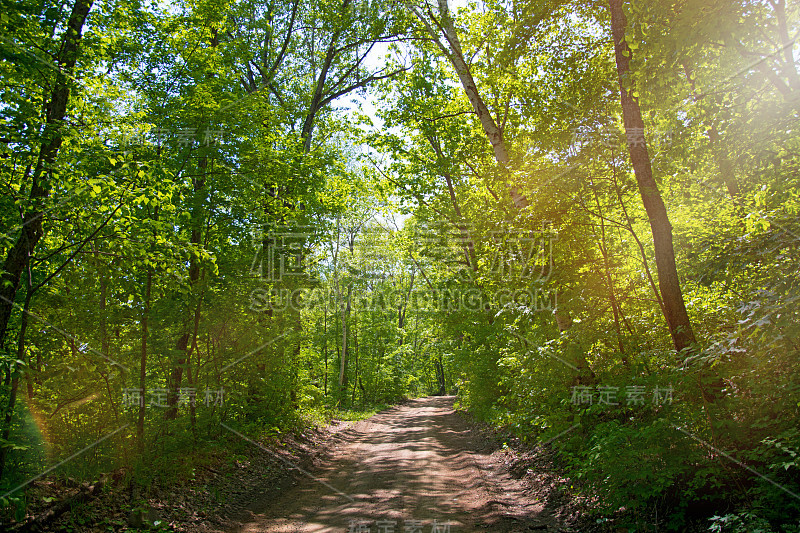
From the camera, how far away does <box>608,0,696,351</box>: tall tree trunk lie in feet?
18.9

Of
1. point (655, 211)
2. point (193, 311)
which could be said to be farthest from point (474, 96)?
point (193, 311)

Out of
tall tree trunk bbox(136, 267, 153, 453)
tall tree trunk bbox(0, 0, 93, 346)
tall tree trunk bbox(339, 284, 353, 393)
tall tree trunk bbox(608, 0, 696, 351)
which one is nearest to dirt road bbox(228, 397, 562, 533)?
tall tree trunk bbox(136, 267, 153, 453)

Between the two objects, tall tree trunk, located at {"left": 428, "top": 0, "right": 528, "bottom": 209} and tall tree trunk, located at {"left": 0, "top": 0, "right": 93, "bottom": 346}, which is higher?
tall tree trunk, located at {"left": 428, "top": 0, "right": 528, "bottom": 209}

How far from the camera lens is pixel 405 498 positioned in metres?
7.20

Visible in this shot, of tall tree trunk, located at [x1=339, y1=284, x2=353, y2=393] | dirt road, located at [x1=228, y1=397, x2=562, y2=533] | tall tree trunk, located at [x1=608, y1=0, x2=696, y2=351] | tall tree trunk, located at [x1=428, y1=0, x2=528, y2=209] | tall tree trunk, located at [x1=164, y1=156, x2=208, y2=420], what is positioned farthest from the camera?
tall tree trunk, located at [x1=339, y1=284, x2=353, y2=393]

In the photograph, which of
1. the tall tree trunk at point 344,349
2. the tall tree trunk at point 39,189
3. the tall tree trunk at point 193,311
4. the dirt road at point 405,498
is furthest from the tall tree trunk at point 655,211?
the tall tree trunk at point 344,349

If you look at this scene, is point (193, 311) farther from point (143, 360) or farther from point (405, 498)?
point (405, 498)

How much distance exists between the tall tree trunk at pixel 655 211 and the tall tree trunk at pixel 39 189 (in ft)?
24.4

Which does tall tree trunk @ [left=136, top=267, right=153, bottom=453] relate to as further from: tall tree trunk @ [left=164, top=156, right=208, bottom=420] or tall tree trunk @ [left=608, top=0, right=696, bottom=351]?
tall tree trunk @ [left=608, top=0, right=696, bottom=351]

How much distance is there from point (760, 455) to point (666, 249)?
269cm

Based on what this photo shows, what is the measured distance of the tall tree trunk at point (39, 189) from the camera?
5.06 m

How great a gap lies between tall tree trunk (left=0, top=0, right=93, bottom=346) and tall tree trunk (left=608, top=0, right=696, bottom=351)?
292 inches

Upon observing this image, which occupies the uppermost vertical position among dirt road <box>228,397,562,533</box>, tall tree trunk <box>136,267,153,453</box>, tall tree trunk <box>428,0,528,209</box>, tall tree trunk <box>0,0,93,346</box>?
tall tree trunk <box>428,0,528,209</box>

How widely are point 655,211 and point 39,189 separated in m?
8.10
